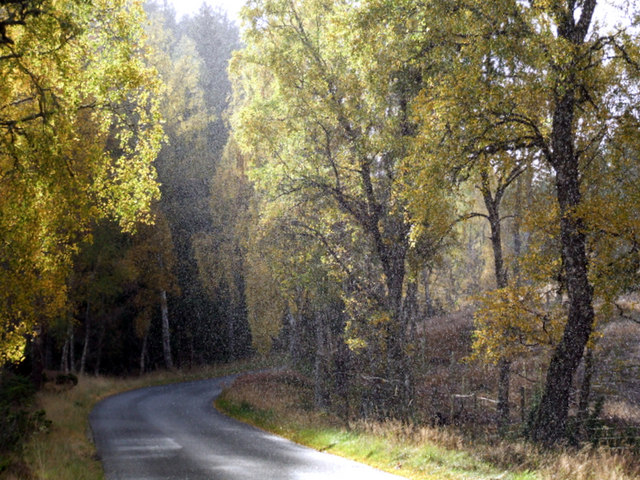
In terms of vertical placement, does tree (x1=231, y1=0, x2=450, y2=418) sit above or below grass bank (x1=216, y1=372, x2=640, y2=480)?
above

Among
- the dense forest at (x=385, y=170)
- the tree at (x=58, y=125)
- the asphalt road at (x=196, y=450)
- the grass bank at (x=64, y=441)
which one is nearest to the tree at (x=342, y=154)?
the dense forest at (x=385, y=170)

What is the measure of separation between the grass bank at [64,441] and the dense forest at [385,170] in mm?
1953

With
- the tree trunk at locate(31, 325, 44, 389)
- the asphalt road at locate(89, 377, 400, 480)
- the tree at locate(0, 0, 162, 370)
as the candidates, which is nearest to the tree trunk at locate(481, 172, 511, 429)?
the asphalt road at locate(89, 377, 400, 480)

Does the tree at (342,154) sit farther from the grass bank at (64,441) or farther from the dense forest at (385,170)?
the grass bank at (64,441)

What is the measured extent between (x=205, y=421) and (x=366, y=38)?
12.4 metres

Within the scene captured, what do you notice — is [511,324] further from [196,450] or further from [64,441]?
[64,441]

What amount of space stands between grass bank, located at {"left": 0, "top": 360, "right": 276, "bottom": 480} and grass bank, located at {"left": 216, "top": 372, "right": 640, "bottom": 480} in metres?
5.01

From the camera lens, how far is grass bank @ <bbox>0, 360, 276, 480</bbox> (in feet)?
32.7

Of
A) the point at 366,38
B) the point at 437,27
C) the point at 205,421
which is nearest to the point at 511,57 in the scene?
the point at 437,27

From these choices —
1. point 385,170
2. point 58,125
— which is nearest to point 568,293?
point 385,170

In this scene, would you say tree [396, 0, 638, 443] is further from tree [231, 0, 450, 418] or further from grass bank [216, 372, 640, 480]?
tree [231, 0, 450, 418]

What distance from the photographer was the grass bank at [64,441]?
9.97 meters

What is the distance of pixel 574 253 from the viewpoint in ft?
Answer: 39.1

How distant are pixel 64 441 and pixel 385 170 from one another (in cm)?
1119
